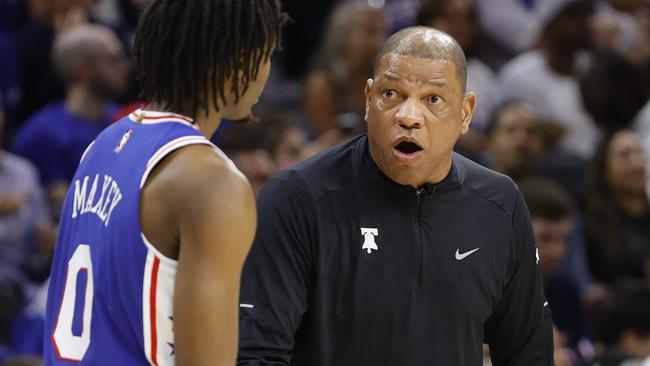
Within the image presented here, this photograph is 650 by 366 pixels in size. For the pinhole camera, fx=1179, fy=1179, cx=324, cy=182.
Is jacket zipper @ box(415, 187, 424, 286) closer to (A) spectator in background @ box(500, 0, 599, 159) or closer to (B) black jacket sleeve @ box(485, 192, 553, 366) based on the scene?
(B) black jacket sleeve @ box(485, 192, 553, 366)

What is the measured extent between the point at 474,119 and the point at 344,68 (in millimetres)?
907

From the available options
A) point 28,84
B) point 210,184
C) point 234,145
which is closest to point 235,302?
point 210,184

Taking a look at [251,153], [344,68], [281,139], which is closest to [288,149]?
[281,139]

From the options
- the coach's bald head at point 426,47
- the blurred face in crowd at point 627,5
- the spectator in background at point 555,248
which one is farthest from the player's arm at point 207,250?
the blurred face in crowd at point 627,5

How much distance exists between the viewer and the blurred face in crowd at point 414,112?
314 cm

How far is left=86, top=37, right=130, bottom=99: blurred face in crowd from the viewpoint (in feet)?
22.8

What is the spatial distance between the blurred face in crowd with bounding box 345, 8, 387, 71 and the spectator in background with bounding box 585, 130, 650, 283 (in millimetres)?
1530

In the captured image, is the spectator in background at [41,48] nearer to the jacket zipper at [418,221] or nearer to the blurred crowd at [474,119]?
the blurred crowd at [474,119]

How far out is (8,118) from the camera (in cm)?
749

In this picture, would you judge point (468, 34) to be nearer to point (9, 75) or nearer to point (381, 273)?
point (9, 75)

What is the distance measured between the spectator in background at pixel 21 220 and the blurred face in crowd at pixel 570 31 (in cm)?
352

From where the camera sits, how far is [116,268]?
100 inches

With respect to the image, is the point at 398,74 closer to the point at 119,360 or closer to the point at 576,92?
the point at 119,360

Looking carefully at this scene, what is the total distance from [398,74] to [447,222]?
0.45 metres
